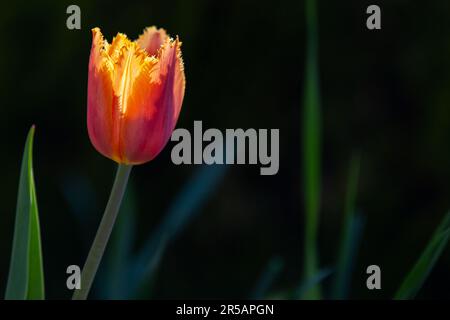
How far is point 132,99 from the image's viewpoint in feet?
2.12

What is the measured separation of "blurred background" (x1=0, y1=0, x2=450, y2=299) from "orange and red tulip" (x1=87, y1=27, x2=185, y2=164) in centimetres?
69

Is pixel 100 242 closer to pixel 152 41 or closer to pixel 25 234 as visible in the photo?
pixel 25 234

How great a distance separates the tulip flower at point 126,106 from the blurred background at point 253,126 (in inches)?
27.2

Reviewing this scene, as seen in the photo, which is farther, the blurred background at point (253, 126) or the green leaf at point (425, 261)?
the blurred background at point (253, 126)

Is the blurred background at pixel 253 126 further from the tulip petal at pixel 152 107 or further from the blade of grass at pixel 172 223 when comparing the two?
the tulip petal at pixel 152 107

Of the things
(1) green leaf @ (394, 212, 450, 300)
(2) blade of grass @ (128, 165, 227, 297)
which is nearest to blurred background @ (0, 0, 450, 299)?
(2) blade of grass @ (128, 165, 227, 297)

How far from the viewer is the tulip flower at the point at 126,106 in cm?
64

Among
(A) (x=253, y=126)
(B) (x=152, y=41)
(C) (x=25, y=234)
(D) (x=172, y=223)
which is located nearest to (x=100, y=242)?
(C) (x=25, y=234)

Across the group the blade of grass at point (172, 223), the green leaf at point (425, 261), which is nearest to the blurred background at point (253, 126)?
the blade of grass at point (172, 223)

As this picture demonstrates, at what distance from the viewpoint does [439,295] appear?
1.39 meters

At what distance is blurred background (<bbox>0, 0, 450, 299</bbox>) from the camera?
1.40 metres

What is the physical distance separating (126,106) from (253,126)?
2.76 ft

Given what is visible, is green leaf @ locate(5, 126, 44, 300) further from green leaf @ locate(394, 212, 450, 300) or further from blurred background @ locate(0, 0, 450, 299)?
blurred background @ locate(0, 0, 450, 299)
